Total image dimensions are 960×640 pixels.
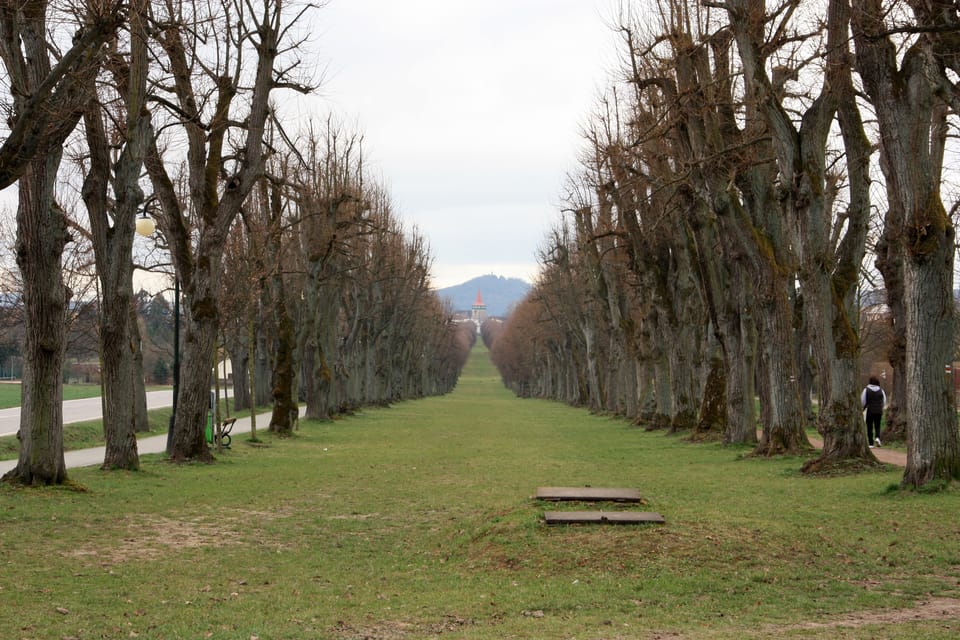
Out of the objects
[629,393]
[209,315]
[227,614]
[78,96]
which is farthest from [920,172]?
[629,393]

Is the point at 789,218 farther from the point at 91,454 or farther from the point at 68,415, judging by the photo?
the point at 68,415

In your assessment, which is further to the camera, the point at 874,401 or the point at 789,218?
the point at 874,401

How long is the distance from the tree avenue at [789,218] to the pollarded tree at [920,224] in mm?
23

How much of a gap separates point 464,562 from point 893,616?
432 centimetres

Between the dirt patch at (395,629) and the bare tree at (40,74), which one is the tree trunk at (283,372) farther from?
the dirt patch at (395,629)

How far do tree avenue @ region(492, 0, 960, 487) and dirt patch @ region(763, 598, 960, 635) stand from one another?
6438 millimetres

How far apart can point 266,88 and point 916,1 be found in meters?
15.0

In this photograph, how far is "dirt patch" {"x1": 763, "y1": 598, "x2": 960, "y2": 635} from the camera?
8.08 metres

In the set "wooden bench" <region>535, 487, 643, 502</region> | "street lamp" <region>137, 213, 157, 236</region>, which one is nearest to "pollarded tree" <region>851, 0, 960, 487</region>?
"wooden bench" <region>535, 487, 643, 502</region>

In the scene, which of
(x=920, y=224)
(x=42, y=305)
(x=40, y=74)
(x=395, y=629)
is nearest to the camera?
(x=395, y=629)

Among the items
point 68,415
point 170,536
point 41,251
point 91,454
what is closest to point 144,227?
point 41,251

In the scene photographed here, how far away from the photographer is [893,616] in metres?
8.41

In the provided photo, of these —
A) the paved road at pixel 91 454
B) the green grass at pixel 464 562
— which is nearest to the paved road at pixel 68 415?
the paved road at pixel 91 454

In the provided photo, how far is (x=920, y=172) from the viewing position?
47.9 feet
